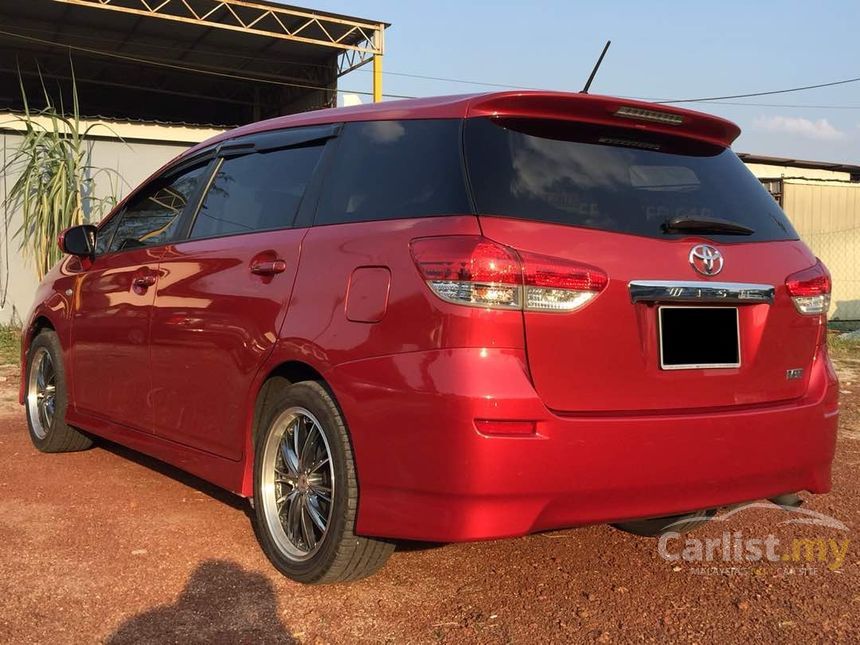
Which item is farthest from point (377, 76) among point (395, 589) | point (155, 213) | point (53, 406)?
point (395, 589)

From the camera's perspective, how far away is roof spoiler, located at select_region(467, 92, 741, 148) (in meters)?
2.79

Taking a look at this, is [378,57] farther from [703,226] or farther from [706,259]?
[706,259]

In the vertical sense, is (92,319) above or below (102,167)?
below

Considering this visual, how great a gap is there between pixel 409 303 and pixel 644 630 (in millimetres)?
1326

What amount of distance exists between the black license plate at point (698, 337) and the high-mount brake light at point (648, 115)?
2.36ft

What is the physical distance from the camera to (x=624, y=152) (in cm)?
294

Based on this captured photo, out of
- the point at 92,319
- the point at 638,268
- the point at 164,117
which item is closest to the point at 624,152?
the point at 638,268

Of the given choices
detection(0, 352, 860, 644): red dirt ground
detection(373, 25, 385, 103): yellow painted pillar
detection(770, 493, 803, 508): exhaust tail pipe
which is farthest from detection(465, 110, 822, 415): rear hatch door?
detection(373, 25, 385, 103): yellow painted pillar

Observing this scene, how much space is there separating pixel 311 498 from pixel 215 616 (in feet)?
1.70

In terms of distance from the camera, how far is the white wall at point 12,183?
1161cm

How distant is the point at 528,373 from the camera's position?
A: 252 centimetres

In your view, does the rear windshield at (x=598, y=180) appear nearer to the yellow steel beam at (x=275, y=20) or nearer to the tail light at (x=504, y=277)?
the tail light at (x=504, y=277)

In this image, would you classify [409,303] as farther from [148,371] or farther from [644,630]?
[148,371]
